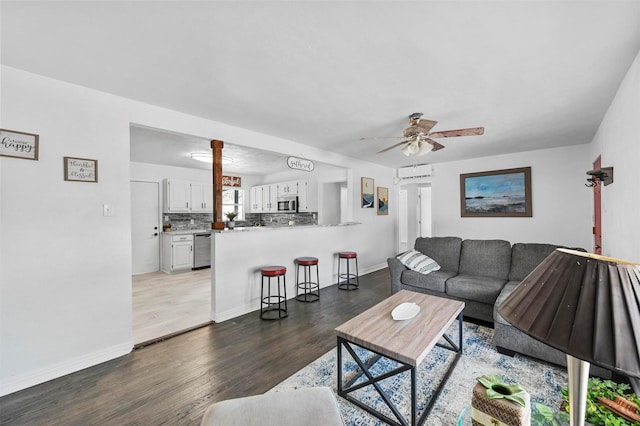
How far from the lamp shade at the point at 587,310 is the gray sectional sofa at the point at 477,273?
2.26 meters

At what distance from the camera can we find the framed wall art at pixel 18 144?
6.57ft

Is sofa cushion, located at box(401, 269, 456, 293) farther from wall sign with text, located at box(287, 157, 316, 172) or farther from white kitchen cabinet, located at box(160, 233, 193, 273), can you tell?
white kitchen cabinet, located at box(160, 233, 193, 273)

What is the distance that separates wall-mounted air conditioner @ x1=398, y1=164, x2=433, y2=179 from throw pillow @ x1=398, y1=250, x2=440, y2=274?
2.67 meters

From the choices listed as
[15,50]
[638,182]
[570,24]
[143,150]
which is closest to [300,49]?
[570,24]

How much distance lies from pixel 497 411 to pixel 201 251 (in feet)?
20.2

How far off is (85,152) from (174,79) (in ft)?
3.48

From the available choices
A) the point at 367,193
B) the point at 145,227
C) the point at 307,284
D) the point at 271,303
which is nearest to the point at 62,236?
the point at 271,303

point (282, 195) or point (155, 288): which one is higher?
point (282, 195)

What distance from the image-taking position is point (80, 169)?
2322mm

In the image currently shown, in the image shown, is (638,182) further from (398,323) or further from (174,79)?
(174,79)

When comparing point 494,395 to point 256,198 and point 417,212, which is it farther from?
point 256,198

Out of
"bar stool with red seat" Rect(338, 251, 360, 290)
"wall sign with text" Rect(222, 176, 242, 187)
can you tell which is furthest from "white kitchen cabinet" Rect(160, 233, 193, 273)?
"bar stool with red seat" Rect(338, 251, 360, 290)

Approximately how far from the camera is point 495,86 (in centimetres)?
236

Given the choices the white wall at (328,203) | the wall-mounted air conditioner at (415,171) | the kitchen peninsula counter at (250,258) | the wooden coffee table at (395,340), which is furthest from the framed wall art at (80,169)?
the wall-mounted air conditioner at (415,171)
